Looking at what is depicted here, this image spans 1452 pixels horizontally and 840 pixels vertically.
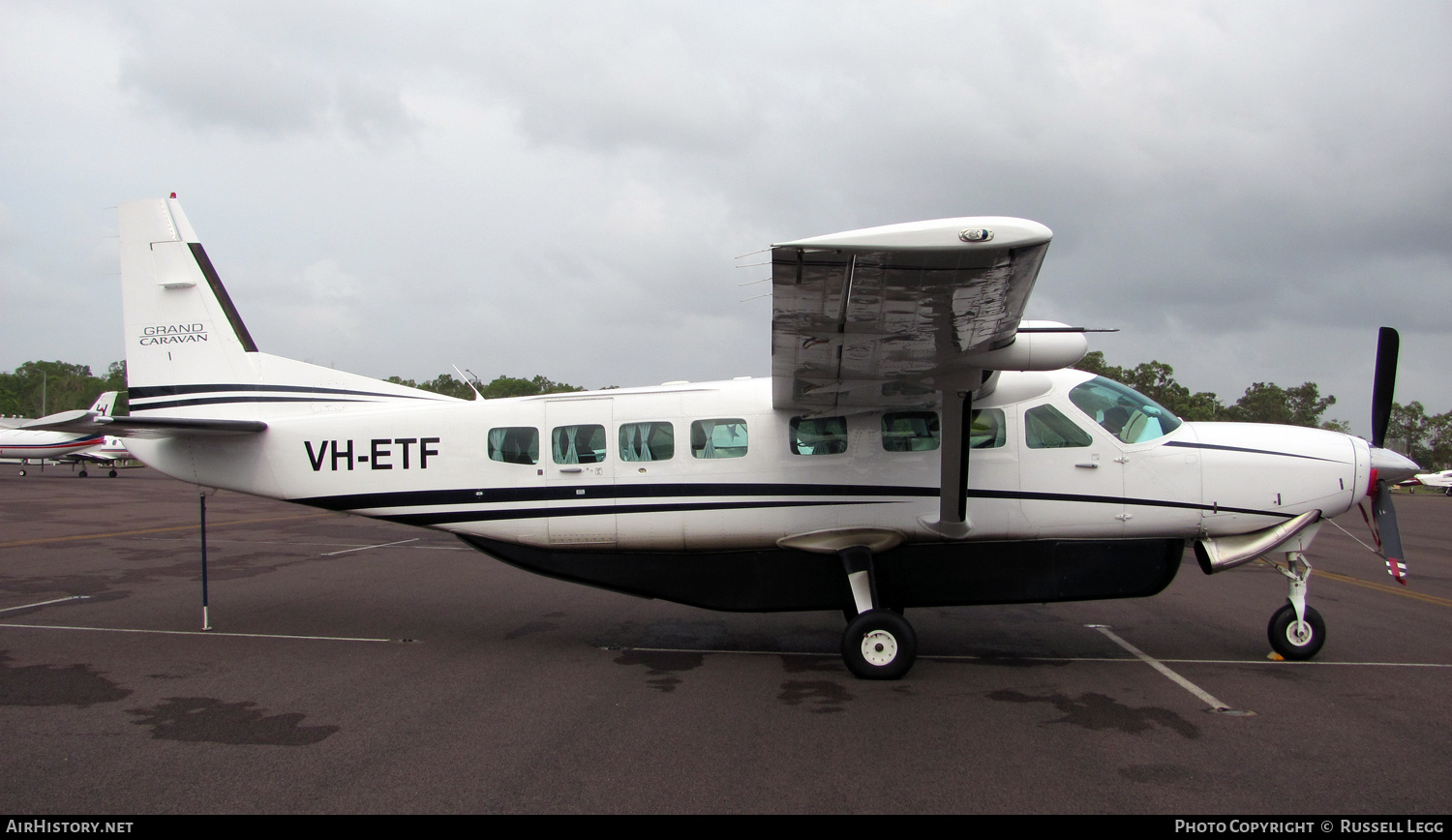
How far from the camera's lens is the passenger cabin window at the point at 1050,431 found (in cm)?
686

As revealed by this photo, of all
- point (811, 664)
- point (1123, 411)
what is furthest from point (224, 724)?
point (1123, 411)

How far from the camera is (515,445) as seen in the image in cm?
740

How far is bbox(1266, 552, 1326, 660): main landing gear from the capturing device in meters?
6.81

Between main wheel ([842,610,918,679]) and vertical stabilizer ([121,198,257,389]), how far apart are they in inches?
261

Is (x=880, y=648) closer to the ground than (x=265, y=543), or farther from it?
farther from it

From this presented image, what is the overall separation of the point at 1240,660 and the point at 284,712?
7.89 meters

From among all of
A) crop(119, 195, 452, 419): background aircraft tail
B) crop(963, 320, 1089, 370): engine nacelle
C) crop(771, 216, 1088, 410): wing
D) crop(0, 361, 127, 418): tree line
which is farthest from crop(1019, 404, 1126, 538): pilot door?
crop(0, 361, 127, 418): tree line

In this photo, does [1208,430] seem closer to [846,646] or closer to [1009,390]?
[1009,390]

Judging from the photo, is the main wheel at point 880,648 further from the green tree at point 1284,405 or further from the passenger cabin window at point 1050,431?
the green tree at point 1284,405

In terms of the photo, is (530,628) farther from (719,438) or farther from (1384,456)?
Answer: (1384,456)

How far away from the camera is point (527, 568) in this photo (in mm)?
7652

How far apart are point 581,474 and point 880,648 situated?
10.2 ft

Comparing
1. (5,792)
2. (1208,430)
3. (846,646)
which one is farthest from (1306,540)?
(5,792)
